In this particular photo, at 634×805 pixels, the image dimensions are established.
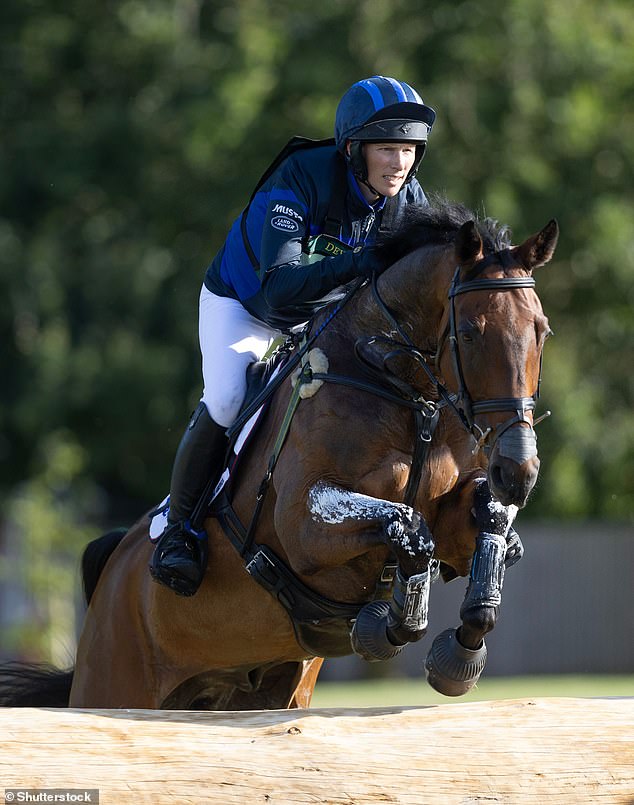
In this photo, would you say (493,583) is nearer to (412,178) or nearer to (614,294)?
(412,178)

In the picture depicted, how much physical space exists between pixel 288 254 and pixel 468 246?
0.84 m

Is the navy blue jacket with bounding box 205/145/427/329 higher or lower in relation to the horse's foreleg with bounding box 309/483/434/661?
higher

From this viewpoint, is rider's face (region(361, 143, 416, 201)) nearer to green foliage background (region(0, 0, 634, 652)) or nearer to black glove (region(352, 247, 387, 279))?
black glove (region(352, 247, 387, 279))

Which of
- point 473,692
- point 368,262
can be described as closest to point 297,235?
point 368,262

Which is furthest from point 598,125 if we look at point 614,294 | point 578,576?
point 578,576

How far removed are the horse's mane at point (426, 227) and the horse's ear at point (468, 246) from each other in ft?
0.94

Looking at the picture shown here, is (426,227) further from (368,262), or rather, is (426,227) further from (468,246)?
(468,246)

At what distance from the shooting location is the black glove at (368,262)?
4832mm

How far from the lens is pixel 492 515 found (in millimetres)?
4523

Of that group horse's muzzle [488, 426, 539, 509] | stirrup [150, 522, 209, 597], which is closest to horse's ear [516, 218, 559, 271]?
horse's muzzle [488, 426, 539, 509]

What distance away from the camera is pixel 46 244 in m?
20.7

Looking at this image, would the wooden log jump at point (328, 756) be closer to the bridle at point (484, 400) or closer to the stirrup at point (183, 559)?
the bridle at point (484, 400)

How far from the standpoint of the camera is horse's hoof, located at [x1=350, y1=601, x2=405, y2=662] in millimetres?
4418

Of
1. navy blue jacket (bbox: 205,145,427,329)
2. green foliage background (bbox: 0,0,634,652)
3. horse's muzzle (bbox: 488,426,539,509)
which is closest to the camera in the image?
horse's muzzle (bbox: 488,426,539,509)
